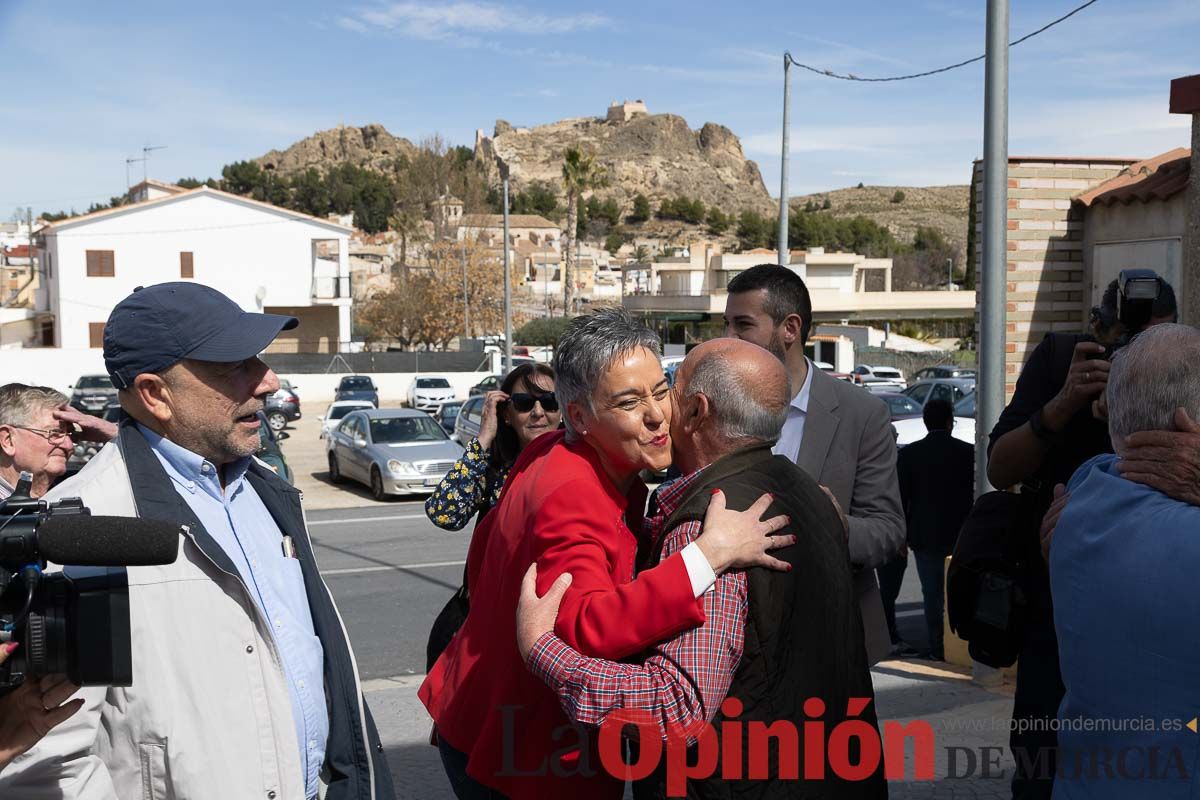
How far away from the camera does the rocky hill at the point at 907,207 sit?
132 meters

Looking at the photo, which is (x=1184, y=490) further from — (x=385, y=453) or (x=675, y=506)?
(x=385, y=453)

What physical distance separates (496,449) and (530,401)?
0.85 ft

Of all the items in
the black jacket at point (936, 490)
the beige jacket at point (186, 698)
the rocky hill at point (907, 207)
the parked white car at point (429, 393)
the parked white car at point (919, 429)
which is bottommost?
the parked white car at point (429, 393)

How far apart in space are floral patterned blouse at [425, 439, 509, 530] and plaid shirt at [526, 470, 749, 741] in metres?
2.07

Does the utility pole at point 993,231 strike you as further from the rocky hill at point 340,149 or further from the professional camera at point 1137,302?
the rocky hill at point 340,149

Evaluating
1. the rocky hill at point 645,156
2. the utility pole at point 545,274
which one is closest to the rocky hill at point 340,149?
the rocky hill at point 645,156

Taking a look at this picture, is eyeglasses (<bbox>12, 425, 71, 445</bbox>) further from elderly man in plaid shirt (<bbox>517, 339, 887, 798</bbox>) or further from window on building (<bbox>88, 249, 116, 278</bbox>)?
window on building (<bbox>88, 249, 116, 278</bbox>)

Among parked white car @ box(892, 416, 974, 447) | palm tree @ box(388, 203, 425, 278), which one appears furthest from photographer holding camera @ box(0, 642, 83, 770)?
palm tree @ box(388, 203, 425, 278)

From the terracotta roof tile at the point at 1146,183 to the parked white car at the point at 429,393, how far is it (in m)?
28.3

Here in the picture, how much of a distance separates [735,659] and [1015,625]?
132 centimetres

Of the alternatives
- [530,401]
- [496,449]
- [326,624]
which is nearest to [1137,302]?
[530,401]

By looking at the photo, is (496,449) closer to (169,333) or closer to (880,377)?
(169,333)

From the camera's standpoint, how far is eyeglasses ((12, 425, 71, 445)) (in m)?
4.33

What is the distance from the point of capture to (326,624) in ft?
9.29
